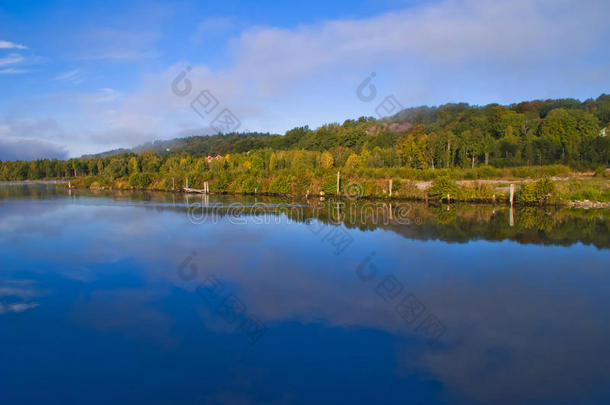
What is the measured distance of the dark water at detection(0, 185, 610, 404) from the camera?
13.3 feet

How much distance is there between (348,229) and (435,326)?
715 cm

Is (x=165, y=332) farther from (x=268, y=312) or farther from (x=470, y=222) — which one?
(x=470, y=222)

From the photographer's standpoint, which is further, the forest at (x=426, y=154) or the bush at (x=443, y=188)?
the forest at (x=426, y=154)

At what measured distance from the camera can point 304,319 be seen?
5.58 meters

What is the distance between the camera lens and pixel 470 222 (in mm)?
13844

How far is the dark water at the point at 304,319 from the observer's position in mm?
4062

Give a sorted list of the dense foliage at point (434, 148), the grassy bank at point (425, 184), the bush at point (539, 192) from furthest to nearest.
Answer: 1. the dense foliage at point (434, 148)
2. the grassy bank at point (425, 184)
3. the bush at point (539, 192)

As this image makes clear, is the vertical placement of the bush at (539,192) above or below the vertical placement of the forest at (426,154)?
below

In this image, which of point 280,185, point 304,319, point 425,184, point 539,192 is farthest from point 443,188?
point 304,319

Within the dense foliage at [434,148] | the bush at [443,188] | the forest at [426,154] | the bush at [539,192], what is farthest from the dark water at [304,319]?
the dense foliage at [434,148]

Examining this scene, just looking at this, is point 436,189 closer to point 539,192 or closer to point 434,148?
point 539,192

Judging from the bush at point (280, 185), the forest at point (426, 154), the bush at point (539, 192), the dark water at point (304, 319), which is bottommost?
the dark water at point (304, 319)

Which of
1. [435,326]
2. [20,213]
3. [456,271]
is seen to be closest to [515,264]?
[456,271]

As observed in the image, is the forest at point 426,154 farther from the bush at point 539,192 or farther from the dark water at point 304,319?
the dark water at point 304,319
